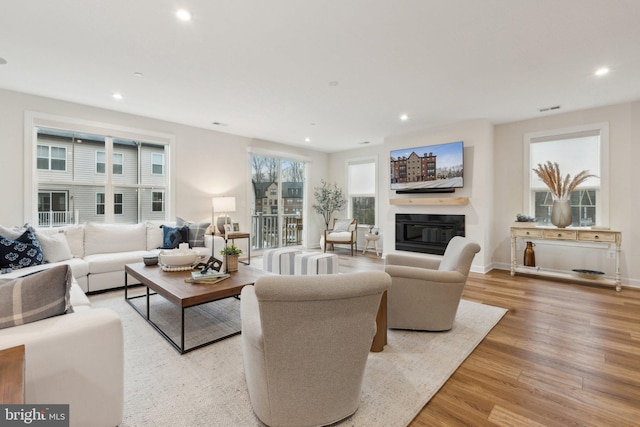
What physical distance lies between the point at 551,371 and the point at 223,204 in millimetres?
4908

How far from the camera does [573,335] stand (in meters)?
2.57

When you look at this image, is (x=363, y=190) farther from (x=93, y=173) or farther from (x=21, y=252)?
(x=21, y=252)

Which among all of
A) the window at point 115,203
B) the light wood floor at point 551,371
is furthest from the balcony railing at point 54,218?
the light wood floor at point 551,371

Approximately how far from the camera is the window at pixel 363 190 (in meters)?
7.17

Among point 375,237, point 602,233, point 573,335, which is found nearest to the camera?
point 573,335

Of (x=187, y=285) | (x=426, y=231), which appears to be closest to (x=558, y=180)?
(x=426, y=231)

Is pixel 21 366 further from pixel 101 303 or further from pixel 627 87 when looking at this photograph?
pixel 627 87

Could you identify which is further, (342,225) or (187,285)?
(342,225)

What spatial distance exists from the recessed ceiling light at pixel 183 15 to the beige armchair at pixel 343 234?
16.3 feet

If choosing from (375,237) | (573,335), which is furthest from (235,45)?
(375,237)

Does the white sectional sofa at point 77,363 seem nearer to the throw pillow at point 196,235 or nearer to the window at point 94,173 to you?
the throw pillow at point 196,235

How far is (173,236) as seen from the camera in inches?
169

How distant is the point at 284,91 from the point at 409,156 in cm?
290

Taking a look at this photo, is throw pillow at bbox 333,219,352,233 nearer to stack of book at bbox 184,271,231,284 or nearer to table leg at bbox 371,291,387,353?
stack of book at bbox 184,271,231,284
